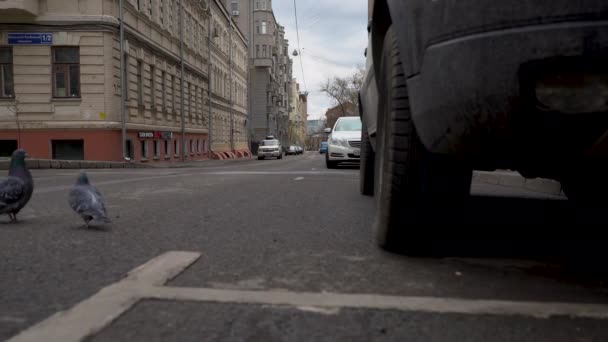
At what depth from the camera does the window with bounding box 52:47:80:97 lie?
67.9 feet

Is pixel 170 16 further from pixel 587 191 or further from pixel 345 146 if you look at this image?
pixel 587 191

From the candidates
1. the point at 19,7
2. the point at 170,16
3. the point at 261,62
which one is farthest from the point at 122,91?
the point at 261,62

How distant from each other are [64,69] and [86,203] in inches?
770

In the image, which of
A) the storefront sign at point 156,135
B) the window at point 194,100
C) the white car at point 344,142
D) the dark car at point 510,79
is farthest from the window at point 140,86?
the dark car at point 510,79

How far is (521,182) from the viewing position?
805cm

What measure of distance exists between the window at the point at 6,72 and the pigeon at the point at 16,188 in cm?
1929

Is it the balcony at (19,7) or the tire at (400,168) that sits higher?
the balcony at (19,7)

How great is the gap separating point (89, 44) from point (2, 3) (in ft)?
10.6

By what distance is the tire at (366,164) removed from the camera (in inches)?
221

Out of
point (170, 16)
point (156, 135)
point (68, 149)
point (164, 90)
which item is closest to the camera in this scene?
point (68, 149)

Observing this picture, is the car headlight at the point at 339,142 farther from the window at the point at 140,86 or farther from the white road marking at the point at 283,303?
the white road marking at the point at 283,303

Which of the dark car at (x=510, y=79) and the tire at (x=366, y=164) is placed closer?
the dark car at (x=510, y=79)

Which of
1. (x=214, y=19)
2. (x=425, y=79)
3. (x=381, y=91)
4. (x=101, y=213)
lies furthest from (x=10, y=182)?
(x=214, y=19)

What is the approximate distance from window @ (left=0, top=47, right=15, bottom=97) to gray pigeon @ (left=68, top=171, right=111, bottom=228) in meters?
19.9
